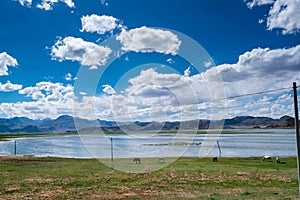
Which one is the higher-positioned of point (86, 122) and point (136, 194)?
point (86, 122)

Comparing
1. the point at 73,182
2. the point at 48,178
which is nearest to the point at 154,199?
the point at 73,182

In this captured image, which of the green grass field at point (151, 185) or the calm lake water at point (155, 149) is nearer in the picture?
the green grass field at point (151, 185)

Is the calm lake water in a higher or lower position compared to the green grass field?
lower

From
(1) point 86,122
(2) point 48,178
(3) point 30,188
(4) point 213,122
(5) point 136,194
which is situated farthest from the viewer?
(1) point 86,122

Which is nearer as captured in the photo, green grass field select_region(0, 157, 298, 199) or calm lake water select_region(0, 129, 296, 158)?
green grass field select_region(0, 157, 298, 199)

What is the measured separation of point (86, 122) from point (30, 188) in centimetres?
1165

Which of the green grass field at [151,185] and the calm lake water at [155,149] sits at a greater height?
the green grass field at [151,185]

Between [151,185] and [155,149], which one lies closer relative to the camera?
[151,185]

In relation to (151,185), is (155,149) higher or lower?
lower

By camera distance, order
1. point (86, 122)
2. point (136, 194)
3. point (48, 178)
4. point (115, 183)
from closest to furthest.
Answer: point (136, 194), point (115, 183), point (48, 178), point (86, 122)

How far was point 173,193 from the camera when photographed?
16.6 meters

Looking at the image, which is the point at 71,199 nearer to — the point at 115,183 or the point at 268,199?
the point at 115,183

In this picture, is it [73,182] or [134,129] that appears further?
[134,129]

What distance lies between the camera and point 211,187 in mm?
18359
